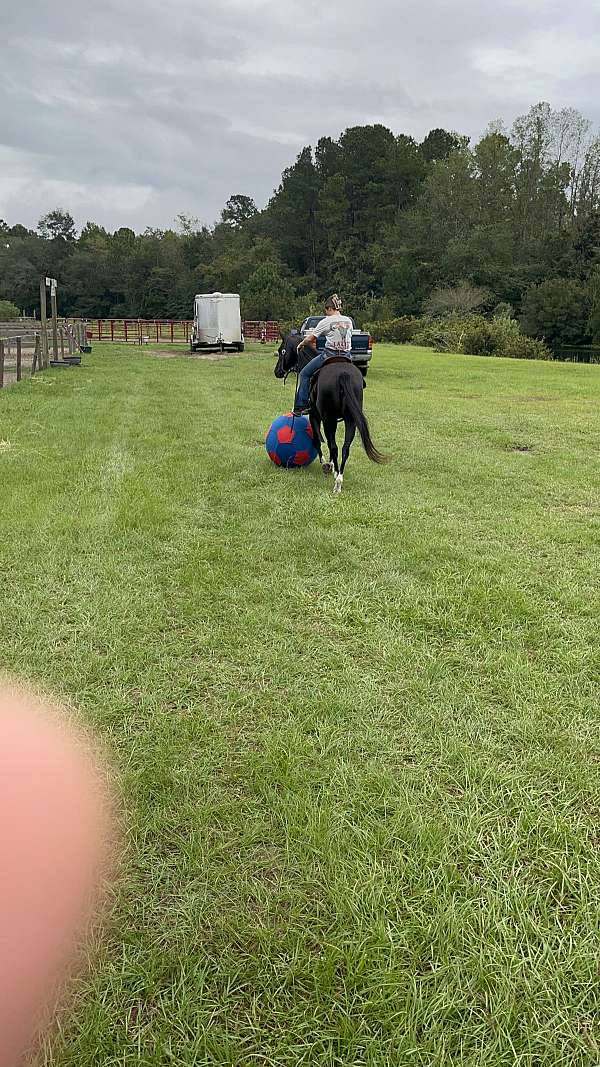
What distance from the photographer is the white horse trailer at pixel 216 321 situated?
26125mm

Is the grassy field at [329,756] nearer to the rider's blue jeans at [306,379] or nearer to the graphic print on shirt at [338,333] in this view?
the rider's blue jeans at [306,379]

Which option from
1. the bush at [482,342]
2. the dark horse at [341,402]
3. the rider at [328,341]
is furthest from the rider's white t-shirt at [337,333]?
the bush at [482,342]

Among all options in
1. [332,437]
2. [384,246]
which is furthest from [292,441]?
[384,246]

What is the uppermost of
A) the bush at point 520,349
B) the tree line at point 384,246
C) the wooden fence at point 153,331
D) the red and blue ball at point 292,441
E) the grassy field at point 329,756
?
the tree line at point 384,246

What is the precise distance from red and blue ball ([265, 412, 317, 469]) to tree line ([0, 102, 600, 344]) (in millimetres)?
34754

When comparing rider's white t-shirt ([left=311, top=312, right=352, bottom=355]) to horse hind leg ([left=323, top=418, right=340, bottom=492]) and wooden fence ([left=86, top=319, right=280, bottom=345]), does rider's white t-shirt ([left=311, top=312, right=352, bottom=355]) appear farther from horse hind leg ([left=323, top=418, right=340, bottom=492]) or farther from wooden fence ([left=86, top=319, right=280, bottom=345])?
wooden fence ([left=86, top=319, right=280, bottom=345])

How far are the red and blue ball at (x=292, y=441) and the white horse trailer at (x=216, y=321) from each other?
20.8m

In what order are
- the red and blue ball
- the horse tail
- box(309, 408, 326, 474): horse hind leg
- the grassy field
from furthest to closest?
the red and blue ball
box(309, 408, 326, 474): horse hind leg
the horse tail
the grassy field

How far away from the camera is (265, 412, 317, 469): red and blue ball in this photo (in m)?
6.93

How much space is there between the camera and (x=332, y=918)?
5.74 ft

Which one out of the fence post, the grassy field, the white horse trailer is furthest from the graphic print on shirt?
the white horse trailer

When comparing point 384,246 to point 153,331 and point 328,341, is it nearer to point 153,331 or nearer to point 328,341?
point 153,331

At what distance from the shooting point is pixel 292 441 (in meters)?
6.97

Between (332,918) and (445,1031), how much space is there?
1.23 ft
